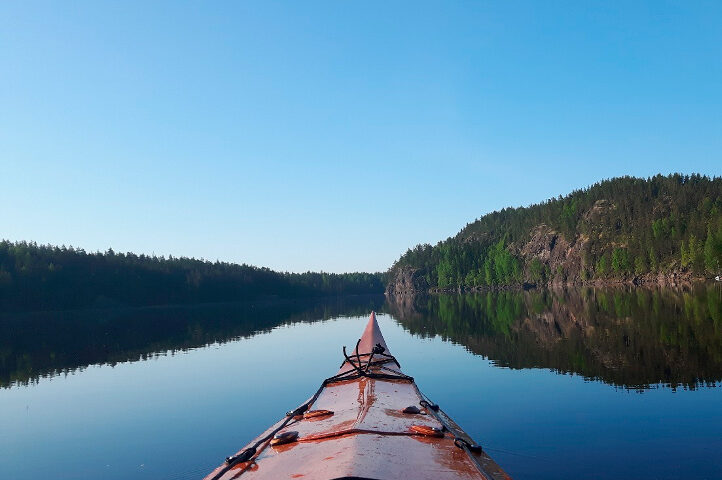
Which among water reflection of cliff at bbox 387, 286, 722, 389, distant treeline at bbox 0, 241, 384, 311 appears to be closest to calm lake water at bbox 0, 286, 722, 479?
water reflection of cliff at bbox 387, 286, 722, 389

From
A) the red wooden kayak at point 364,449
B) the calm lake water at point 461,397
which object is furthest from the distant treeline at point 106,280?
the red wooden kayak at point 364,449

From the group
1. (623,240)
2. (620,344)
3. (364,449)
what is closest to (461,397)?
(620,344)

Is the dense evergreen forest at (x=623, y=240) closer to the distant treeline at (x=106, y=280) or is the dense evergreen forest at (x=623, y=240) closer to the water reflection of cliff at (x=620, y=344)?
the water reflection of cliff at (x=620, y=344)

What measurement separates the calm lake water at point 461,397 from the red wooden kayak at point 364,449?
464cm

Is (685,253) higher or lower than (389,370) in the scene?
higher

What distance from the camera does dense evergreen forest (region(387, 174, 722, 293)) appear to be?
105938 millimetres

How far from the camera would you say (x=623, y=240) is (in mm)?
142000

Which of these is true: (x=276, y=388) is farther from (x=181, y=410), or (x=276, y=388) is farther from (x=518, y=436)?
(x=518, y=436)

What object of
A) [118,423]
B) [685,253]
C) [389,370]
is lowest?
[118,423]

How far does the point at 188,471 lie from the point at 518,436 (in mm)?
9471

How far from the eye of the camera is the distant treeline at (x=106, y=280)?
12325 centimetres

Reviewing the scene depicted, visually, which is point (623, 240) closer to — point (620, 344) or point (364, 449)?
point (620, 344)

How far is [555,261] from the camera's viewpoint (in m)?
174

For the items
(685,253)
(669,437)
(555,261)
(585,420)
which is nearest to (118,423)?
(585,420)
